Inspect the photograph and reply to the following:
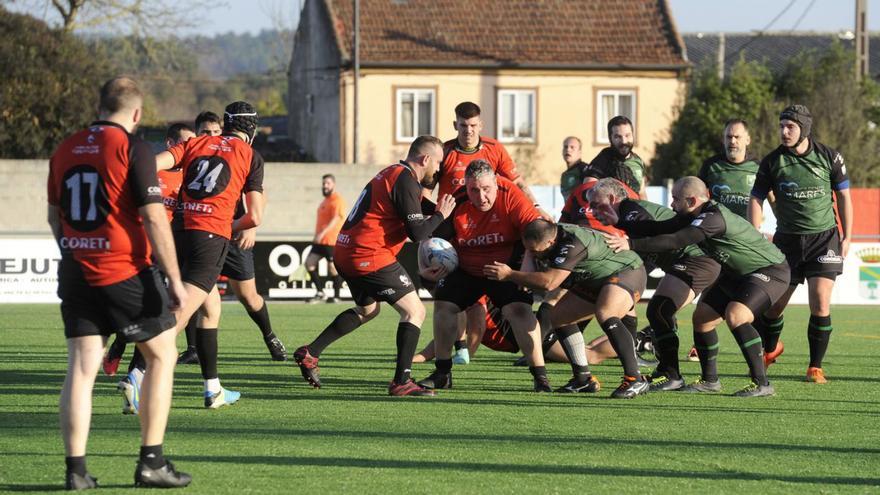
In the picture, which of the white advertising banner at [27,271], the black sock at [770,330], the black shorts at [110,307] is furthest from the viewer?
the white advertising banner at [27,271]

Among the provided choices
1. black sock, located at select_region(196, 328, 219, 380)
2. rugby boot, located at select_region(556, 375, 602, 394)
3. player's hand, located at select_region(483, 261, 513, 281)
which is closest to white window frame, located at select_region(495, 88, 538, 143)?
rugby boot, located at select_region(556, 375, 602, 394)

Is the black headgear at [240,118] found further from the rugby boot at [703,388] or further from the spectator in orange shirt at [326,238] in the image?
the spectator in orange shirt at [326,238]

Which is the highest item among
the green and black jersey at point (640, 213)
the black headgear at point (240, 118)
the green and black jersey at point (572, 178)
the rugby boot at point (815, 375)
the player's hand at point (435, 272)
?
the black headgear at point (240, 118)

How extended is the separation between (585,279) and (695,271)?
1035 mm

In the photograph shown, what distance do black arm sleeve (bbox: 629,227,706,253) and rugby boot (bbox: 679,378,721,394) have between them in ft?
3.83

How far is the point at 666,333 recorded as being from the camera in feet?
32.4

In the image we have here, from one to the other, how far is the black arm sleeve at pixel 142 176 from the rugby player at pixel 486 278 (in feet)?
12.3

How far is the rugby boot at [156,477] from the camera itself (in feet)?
19.2

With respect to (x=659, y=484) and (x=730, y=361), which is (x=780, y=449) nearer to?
(x=659, y=484)

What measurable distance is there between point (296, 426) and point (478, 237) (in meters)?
2.34

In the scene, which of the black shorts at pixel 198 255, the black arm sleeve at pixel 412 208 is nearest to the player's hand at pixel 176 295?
the black shorts at pixel 198 255

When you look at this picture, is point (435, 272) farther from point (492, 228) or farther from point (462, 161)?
point (462, 161)

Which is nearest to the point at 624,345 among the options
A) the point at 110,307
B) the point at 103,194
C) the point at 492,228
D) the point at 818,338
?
the point at 492,228

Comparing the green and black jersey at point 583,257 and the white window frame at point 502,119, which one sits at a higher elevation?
the white window frame at point 502,119
